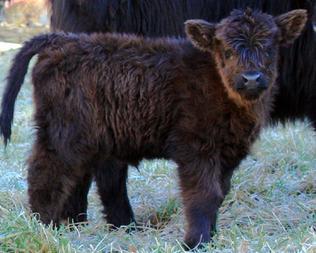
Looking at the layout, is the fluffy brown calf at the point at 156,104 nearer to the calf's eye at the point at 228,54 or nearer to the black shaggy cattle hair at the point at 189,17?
the calf's eye at the point at 228,54

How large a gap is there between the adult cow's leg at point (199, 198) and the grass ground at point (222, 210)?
0.09 meters

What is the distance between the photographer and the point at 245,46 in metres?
4.19

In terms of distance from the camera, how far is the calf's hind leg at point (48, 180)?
14.5ft

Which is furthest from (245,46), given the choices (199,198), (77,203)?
(77,203)

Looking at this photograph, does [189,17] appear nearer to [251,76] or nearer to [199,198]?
[251,76]

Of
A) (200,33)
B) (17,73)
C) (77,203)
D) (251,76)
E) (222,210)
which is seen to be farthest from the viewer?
(222,210)

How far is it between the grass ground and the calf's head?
83 cm

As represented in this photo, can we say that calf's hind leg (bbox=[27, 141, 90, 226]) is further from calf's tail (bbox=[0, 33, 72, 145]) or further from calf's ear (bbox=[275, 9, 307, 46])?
calf's ear (bbox=[275, 9, 307, 46])

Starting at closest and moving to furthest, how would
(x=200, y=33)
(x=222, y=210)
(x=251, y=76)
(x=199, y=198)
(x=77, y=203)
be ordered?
(x=251, y=76), (x=199, y=198), (x=200, y=33), (x=77, y=203), (x=222, y=210)

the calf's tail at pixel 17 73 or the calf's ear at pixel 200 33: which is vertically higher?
the calf's ear at pixel 200 33

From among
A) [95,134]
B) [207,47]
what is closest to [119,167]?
[95,134]

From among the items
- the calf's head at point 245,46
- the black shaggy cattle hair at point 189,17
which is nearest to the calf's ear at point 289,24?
the calf's head at point 245,46

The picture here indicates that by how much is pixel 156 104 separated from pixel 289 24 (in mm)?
878

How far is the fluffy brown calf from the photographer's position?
4.26 meters
